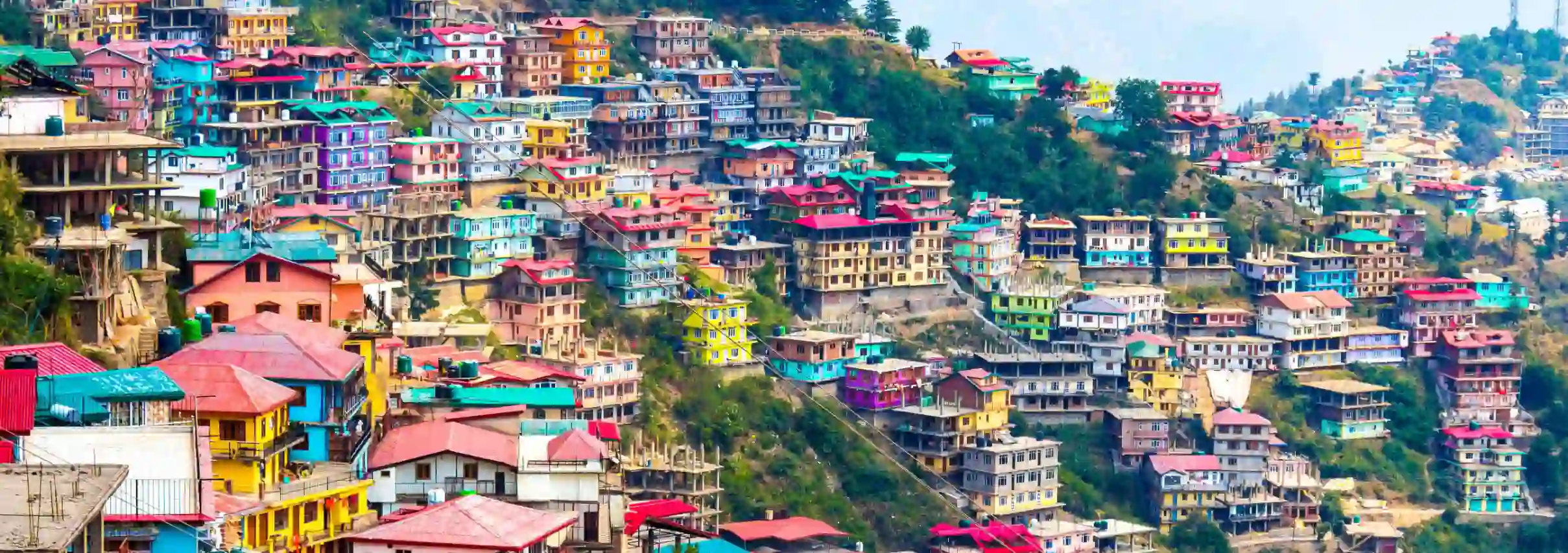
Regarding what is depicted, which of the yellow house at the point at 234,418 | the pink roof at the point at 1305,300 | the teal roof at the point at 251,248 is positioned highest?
the teal roof at the point at 251,248

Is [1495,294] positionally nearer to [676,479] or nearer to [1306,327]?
[1306,327]

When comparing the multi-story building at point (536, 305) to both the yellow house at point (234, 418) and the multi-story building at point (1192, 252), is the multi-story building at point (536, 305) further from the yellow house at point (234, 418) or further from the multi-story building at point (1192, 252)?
the yellow house at point (234, 418)

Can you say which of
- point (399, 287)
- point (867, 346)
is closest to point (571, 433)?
point (399, 287)

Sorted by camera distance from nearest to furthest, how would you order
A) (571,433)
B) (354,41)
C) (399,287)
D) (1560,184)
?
(571,433), (399,287), (354,41), (1560,184)

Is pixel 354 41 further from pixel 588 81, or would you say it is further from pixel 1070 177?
pixel 1070 177

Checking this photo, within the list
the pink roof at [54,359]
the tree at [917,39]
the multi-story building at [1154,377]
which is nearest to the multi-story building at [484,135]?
the multi-story building at [1154,377]

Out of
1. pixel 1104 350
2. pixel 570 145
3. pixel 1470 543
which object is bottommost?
pixel 1470 543

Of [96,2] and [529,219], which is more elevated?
[96,2]
